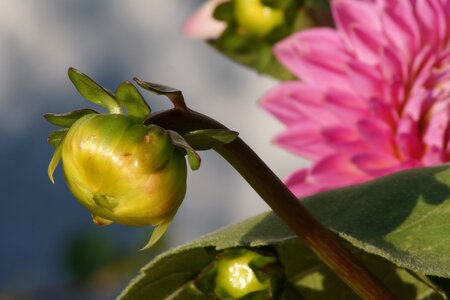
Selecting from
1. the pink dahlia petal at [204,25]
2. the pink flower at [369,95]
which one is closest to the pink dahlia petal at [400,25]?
the pink flower at [369,95]

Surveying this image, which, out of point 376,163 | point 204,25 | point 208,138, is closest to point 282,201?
point 208,138

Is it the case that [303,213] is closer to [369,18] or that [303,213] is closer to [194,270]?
[194,270]

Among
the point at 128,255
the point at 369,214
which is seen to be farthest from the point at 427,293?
the point at 128,255

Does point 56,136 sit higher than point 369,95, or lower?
higher

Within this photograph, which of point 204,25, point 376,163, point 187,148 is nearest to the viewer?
point 187,148

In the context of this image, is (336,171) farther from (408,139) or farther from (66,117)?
(66,117)

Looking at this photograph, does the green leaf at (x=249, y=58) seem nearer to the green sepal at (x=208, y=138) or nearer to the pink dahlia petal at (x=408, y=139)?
the pink dahlia petal at (x=408, y=139)

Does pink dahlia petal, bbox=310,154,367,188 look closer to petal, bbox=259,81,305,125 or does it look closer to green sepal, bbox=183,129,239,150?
petal, bbox=259,81,305,125
